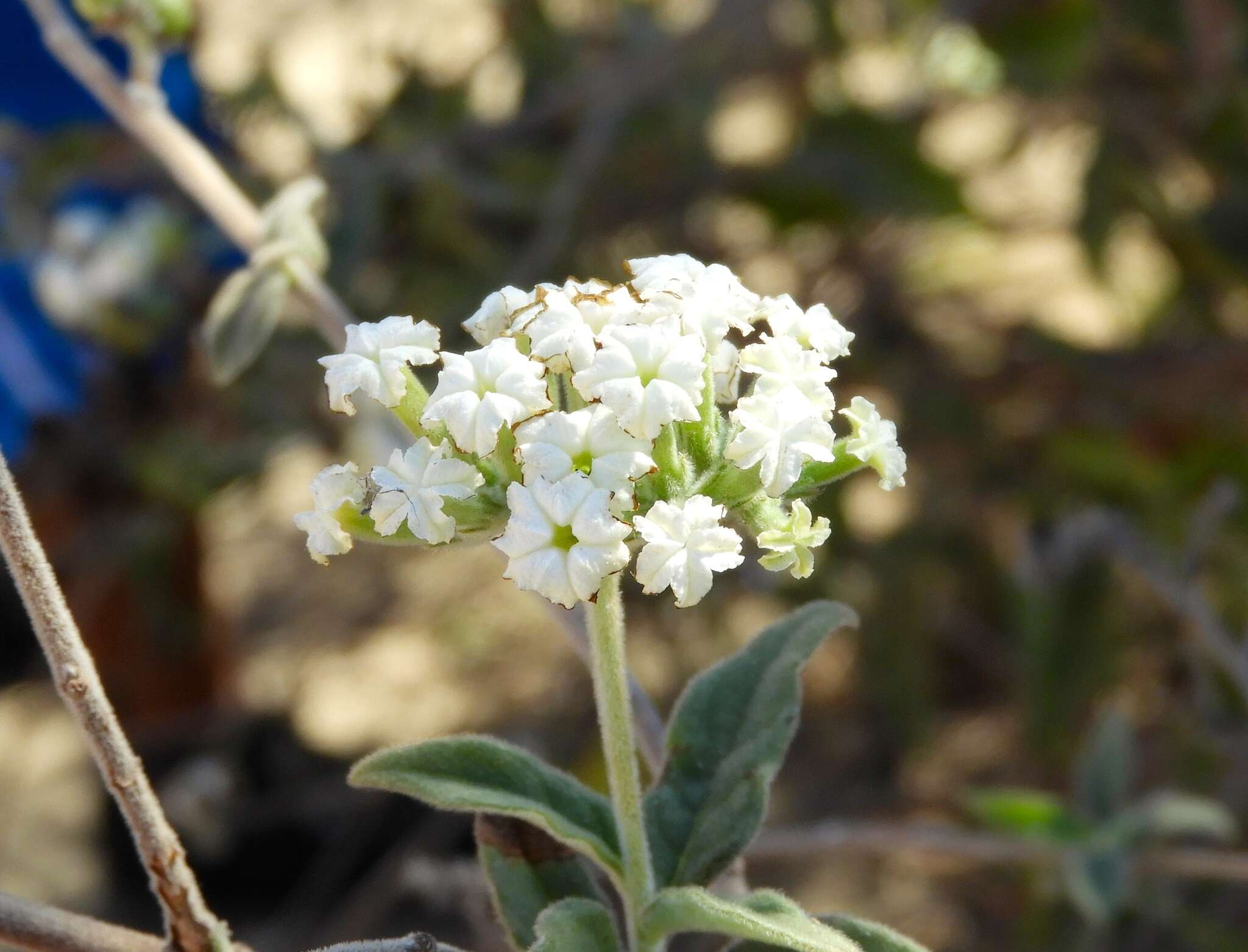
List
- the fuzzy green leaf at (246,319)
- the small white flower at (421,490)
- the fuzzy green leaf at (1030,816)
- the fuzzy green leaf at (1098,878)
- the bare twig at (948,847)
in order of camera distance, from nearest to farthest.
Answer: the small white flower at (421,490)
the fuzzy green leaf at (246,319)
the bare twig at (948,847)
the fuzzy green leaf at (1098,878)
the fuzzy green leaf at (1030,816)

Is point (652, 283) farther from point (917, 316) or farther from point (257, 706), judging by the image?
point (257, 706)

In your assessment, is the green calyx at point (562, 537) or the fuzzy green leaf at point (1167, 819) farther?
the fuzzy green leaf at point (1167, 819)

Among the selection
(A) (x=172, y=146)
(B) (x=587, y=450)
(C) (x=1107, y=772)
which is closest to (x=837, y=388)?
(C) (x=1107, y=772)

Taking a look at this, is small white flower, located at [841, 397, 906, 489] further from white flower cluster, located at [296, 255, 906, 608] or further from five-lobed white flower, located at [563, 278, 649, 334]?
five-lobed white flower, located at [563, 278, 649, 334]

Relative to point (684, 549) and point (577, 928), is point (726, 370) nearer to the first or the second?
point (684, 549)

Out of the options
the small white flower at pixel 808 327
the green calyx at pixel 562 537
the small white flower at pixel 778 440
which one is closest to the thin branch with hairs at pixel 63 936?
the green calyx at pixel 562 537

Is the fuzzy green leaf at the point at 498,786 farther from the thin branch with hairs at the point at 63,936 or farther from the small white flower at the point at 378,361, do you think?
the small white flower at the point at 378,361

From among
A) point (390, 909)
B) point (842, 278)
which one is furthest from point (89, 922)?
point (842, 278)
